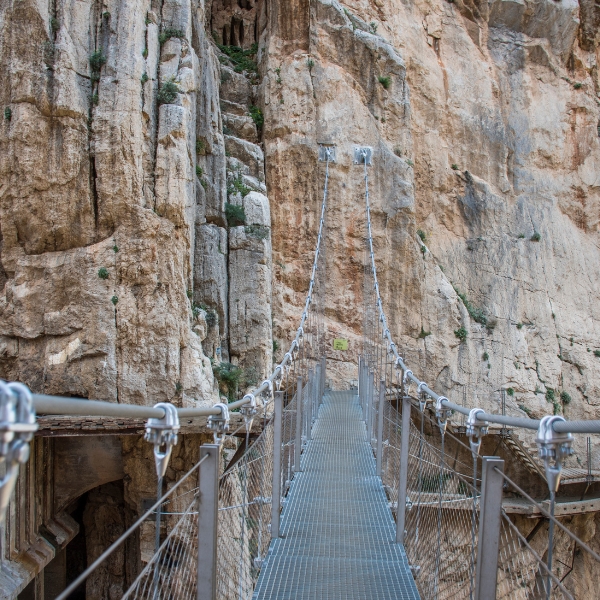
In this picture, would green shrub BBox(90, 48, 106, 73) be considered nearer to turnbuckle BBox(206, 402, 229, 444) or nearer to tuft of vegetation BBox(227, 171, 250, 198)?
tuft of vegetation BBox(227, 171, 250, 198)

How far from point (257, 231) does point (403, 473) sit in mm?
8462

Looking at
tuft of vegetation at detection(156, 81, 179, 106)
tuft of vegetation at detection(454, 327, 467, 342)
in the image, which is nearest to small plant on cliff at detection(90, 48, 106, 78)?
tuft of vegetation at detection(156, 81, 179, 106)

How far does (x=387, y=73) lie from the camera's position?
45.4 ft

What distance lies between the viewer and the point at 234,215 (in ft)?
36.6

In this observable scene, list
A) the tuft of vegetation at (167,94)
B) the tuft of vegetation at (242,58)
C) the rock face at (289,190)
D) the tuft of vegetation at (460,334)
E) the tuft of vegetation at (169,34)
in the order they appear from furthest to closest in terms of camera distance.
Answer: the tuft of vegetation at (242,58) < the tuft of vegetation at (460,334) < the tuft of vegetation at (169,34) < the tuft of vegetation at (167,94) < the rock face at (289,190)

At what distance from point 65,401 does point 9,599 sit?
665cm

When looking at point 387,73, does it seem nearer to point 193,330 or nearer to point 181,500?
point 193,330

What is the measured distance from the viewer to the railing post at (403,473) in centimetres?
313

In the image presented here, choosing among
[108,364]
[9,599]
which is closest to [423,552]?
[9,599]

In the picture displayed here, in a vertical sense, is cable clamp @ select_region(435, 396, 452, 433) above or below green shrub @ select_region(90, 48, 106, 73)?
below

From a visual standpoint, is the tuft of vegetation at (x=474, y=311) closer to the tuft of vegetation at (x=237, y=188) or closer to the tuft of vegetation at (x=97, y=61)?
the tuft of vegetation at (x=237, y=188)

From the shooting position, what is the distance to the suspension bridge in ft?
4.20

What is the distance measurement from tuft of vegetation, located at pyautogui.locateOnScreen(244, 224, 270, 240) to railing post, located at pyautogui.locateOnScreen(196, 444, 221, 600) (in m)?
9.66

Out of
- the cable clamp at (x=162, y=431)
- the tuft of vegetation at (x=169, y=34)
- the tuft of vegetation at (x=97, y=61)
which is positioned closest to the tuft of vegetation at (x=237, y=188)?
the tuft of vegetation at (x=169, y=34)
